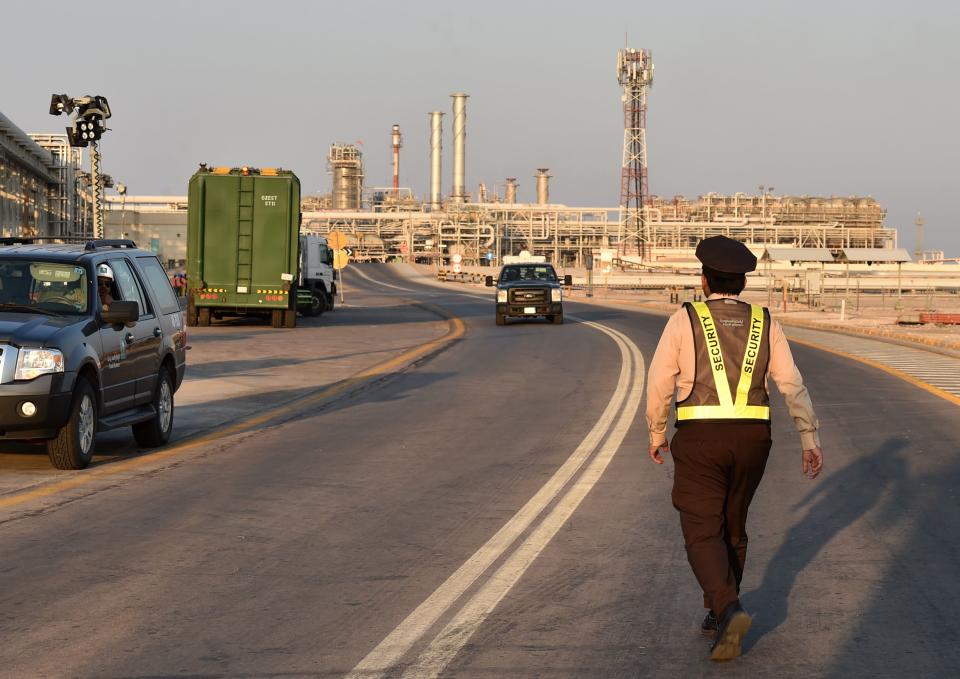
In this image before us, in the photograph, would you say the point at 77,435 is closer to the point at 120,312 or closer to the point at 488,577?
the point at 120,312

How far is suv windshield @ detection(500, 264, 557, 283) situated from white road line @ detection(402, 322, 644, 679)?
91.4 feet

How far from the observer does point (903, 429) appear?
15.1 metres

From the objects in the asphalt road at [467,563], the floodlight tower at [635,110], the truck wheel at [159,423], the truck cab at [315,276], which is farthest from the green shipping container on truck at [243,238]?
the floodlight tower at [635,110]

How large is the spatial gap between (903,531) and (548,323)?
3300 cm

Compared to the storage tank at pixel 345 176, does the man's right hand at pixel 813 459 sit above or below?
below

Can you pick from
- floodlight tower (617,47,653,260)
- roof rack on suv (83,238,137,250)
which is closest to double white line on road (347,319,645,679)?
roof rack on suv (83,238,137,250)

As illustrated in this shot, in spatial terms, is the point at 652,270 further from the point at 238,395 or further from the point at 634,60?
the point at 238,395

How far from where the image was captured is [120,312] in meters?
12.2

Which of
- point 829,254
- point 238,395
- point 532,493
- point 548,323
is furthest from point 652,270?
point 532,493

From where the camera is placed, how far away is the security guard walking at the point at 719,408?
5.99m

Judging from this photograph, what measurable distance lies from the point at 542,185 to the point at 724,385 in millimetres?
190084

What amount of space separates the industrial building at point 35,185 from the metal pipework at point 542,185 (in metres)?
85.6

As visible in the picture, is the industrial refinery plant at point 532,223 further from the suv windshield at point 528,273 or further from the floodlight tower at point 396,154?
the suv windshield at point 528,273

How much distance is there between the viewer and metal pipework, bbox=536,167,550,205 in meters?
193
